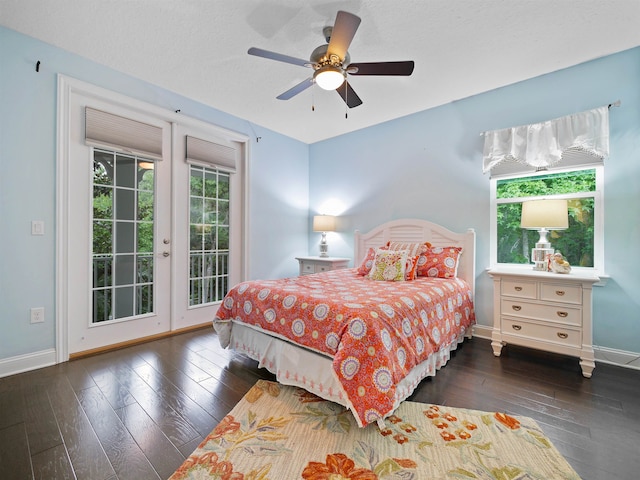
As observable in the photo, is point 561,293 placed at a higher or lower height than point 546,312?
higher

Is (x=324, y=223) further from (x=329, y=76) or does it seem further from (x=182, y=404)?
(x=182, y=404)

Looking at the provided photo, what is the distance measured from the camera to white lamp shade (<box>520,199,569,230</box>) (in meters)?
2.59

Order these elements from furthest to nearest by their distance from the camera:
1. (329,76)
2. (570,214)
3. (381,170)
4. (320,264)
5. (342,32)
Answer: (320,264) < (381,170) < (570,214) < (329,76) < (342,32)

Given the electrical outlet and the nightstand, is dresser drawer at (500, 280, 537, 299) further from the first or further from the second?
the electrical outlet

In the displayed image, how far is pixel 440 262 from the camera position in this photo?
10.3ft

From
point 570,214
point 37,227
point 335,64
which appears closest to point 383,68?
point 335,64

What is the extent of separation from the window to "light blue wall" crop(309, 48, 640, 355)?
0.26 ft

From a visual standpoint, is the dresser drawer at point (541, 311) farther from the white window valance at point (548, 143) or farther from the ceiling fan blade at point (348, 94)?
the ceiling fan blade at point (348, 94)

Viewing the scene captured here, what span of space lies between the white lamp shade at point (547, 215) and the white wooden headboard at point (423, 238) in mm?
621

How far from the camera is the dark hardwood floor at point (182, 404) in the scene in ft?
4.85

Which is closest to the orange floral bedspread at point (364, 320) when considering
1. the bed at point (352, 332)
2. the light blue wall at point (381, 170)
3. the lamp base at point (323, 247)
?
the bed at point (352, 332)

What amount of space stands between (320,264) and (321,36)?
9.07ft

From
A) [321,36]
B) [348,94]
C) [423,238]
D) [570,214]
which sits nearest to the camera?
[321,36]

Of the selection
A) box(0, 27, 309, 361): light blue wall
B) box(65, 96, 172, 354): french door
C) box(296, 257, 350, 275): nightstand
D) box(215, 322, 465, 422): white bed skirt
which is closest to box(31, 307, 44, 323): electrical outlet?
box(0, 27, 309, 361): light blue wall
